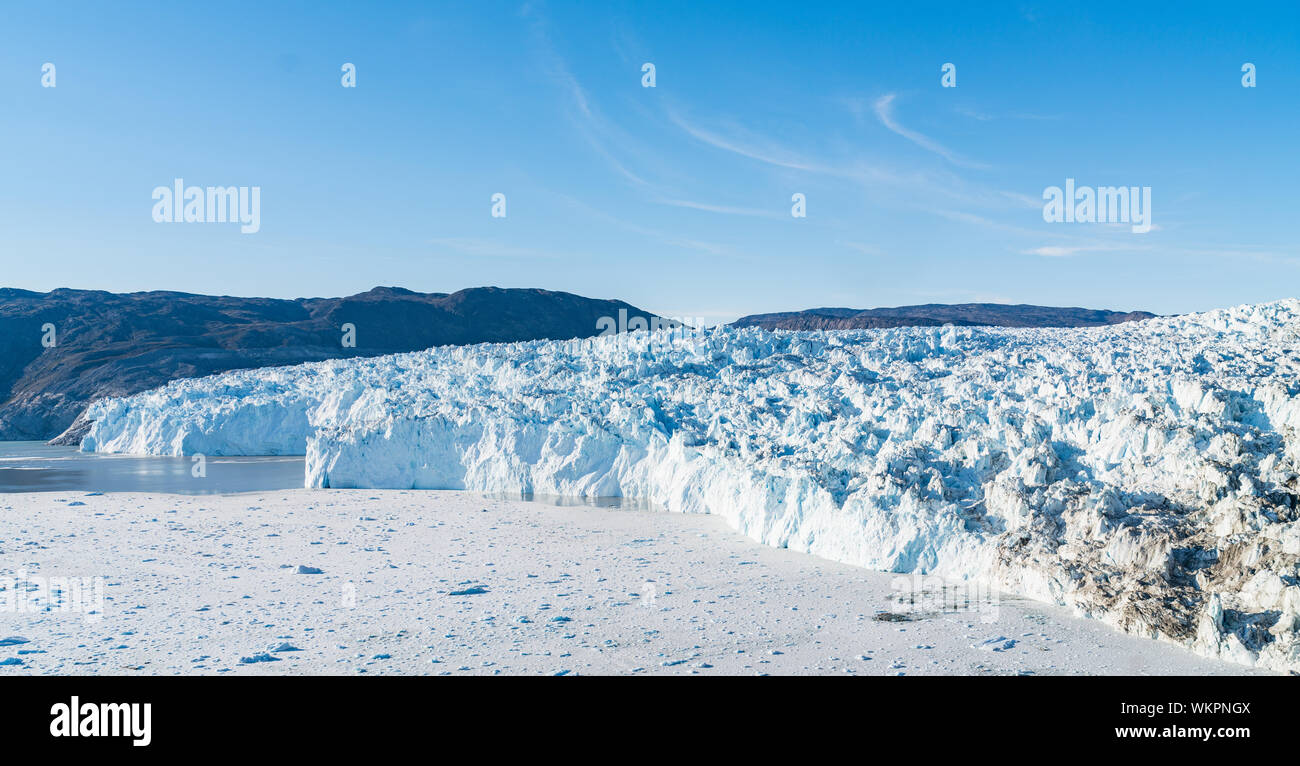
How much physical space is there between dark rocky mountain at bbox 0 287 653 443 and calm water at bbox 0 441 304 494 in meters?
12.7

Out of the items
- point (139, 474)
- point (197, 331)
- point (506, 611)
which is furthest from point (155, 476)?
point (197, 331)

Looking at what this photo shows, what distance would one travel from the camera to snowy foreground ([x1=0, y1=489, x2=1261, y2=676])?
7785 mm

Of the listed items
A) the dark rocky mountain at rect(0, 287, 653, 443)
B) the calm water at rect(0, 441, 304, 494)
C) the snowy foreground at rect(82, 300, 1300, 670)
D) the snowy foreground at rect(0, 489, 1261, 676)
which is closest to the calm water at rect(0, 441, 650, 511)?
the calm water at rect(0, 441, 304, 494)

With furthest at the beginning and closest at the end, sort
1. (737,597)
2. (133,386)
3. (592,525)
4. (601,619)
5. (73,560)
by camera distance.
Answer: (133,386) < (592,525) < (73,560) < (737,597) < (601,619)

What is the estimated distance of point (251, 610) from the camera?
9672 millimetres

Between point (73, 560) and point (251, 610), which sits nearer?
point (251, 610)

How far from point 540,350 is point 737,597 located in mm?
22350

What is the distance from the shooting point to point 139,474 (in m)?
25.3

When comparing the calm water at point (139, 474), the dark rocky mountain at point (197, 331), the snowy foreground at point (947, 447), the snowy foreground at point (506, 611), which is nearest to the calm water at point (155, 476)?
the calm water at point (139, 474)

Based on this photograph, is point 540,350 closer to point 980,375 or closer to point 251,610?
point 980,375

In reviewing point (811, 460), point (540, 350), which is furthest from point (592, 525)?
point (540, 350)

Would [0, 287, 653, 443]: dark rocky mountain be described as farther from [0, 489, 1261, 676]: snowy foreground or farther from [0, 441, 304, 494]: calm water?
[0, 489, 1261, 676]: snowy foreground

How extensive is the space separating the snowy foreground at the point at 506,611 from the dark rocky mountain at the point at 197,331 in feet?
118

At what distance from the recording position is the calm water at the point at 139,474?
72.1 ft
